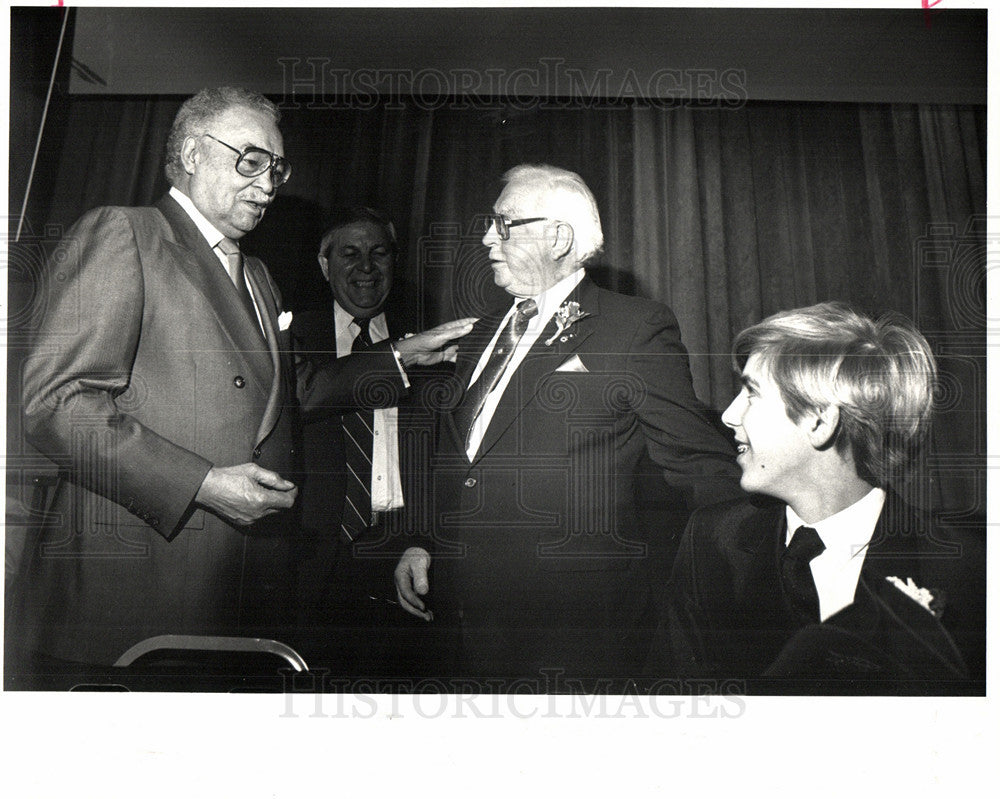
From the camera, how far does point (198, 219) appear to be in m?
3.09

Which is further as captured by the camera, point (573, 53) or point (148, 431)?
point (573, 53)

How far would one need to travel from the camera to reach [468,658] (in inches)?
121

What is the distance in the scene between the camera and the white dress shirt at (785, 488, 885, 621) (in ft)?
9.93

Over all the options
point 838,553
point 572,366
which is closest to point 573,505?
point 572,366

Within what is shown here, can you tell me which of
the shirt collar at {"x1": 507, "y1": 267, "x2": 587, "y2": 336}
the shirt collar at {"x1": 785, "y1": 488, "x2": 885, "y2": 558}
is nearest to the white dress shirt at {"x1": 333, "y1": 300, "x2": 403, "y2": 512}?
the shirt collar at {"x1": 507, "y1": 267, "x2": 587, "y2": 336}

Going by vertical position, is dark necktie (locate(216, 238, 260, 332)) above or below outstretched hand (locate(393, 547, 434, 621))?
above

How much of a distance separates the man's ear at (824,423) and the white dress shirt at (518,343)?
87 centimetres

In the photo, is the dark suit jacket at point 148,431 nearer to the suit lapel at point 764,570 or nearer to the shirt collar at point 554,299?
the shirt collar at point 554,299

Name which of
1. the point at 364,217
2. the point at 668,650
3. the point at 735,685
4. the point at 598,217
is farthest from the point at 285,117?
the point at 735,685

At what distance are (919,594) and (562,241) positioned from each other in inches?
68.1

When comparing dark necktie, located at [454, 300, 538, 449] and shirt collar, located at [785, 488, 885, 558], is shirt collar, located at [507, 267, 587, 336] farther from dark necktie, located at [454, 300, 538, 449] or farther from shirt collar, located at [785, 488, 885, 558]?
shirt collar, located at [785, 488, 885, 558]

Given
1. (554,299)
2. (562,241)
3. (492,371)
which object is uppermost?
(562,241)

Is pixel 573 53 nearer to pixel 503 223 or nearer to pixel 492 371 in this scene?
pixel 503 223

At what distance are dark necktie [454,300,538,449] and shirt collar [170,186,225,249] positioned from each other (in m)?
1.03
